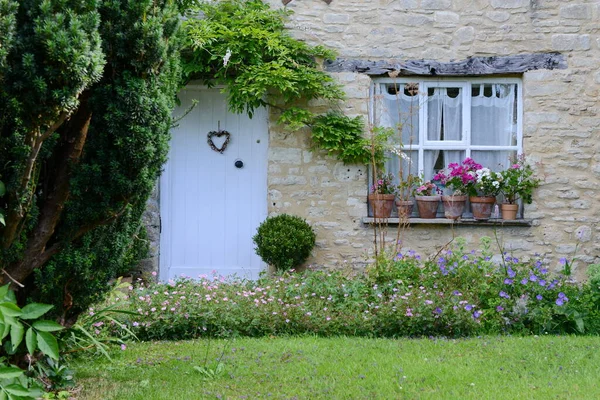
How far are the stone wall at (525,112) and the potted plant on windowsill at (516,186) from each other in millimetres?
131

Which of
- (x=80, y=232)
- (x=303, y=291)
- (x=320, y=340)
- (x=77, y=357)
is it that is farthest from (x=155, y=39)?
(x=303, y=291)

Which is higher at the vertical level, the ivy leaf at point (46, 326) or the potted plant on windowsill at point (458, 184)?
the potted plant on windowsill at point (458, 184)

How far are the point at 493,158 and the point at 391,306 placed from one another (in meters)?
2.93

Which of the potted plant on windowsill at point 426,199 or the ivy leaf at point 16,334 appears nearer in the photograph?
the ivy leaf at point 16,334

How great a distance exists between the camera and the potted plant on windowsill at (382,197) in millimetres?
7648

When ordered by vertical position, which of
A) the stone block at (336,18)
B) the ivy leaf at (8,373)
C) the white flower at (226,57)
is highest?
the stone block at (336,18)

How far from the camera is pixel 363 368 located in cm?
453

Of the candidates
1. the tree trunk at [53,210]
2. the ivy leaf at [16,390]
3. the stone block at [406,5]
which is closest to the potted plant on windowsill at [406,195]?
the stone block at [406,5]

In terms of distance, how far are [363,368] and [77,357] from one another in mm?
1882

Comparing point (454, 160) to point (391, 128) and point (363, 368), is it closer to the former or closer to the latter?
point (391, 128)

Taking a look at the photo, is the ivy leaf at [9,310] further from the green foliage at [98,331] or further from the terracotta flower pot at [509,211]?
the terracotta flower pot at [509,211]

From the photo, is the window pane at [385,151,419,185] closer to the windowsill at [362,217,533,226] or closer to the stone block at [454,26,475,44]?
the windowsill at [362,217,533,226]

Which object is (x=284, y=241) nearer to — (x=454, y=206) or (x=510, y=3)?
(x=454, y=206)

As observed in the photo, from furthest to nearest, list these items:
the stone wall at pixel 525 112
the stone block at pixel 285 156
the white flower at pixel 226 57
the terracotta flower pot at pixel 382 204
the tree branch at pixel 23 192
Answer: the stone block at pixel 285 156 < the stone wall at pixel 525 112 < the terracotta flower pot at pixel 382 204 < the white flower at pixel 226 57 < the tree branch at pixel 23 192
